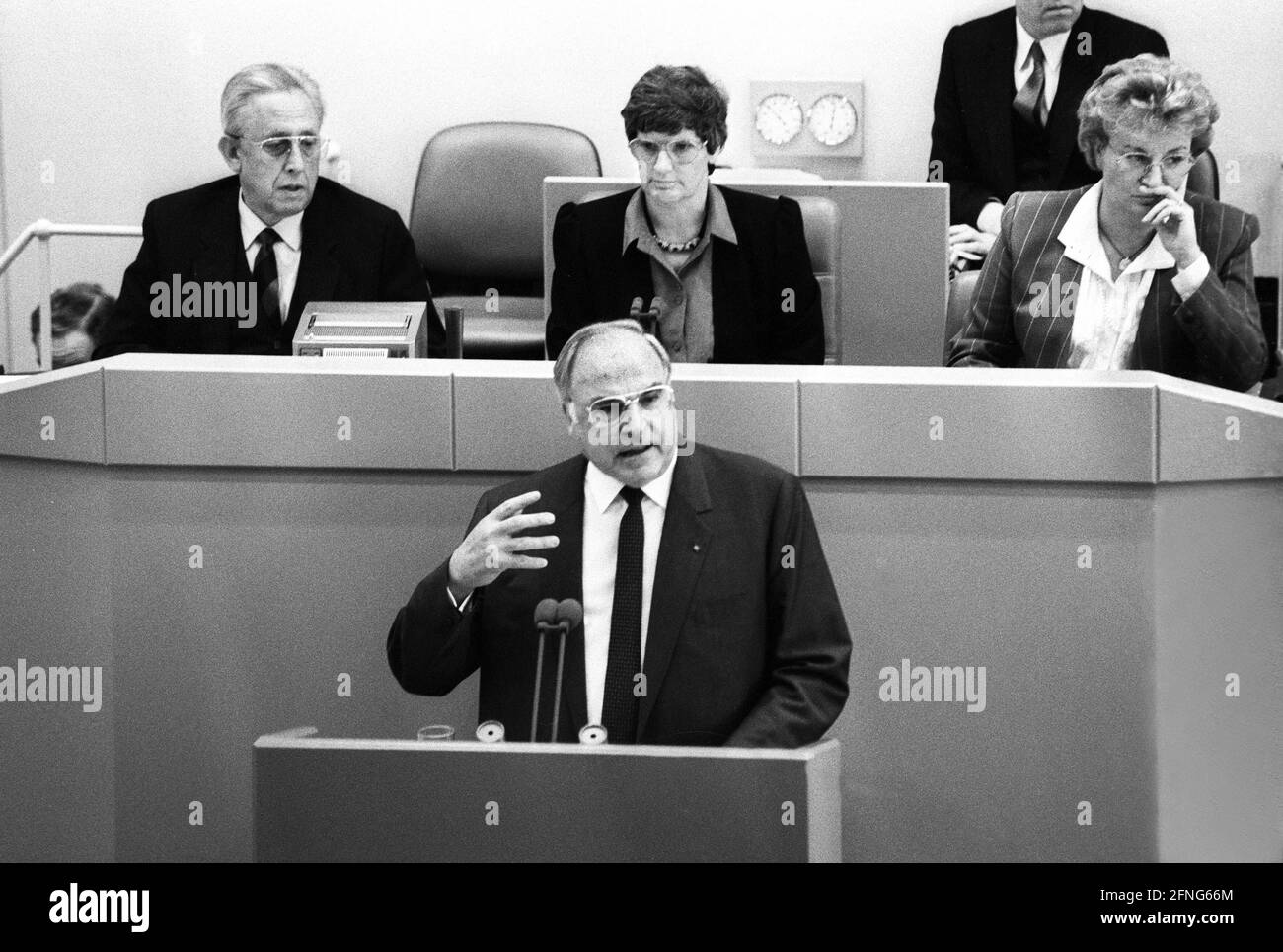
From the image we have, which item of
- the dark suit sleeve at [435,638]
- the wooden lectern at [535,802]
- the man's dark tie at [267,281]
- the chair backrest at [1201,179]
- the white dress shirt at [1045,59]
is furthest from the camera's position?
the white dress shirt at [1045,59]

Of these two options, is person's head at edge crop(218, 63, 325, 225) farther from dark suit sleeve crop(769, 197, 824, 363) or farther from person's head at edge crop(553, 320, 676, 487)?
person's head at edge crop(553, 320, 676, 487)

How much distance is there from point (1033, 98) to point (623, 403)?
112 inches

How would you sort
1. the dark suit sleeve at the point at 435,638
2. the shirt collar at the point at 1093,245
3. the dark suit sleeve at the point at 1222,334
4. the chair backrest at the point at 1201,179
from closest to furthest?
the dark suit sleeve at the point at 435,638 < the dark suit sleeve at the point at 1222,334 < the shirt collar at the point at 1093,245 < the chair backrest at the point at 1201,179

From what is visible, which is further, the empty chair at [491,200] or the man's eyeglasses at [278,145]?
the empty chair at [491,200]

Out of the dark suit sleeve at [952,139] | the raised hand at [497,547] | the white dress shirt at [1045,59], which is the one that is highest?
the white dress shirt at [1045,59]

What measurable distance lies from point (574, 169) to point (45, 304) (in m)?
1.92

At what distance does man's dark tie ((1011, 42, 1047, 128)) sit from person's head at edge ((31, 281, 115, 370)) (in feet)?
8.07

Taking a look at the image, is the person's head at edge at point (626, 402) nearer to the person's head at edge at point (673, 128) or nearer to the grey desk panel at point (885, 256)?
the person's head at edge at point (673, 128)

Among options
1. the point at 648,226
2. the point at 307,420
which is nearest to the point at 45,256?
the point at 648,226

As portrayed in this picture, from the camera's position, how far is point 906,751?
8.88 feet

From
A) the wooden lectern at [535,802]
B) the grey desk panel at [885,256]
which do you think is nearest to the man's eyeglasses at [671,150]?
the grey desk panel at [885,256]

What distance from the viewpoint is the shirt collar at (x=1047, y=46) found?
199 inches

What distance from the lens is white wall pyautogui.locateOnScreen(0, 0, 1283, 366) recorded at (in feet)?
18.8
